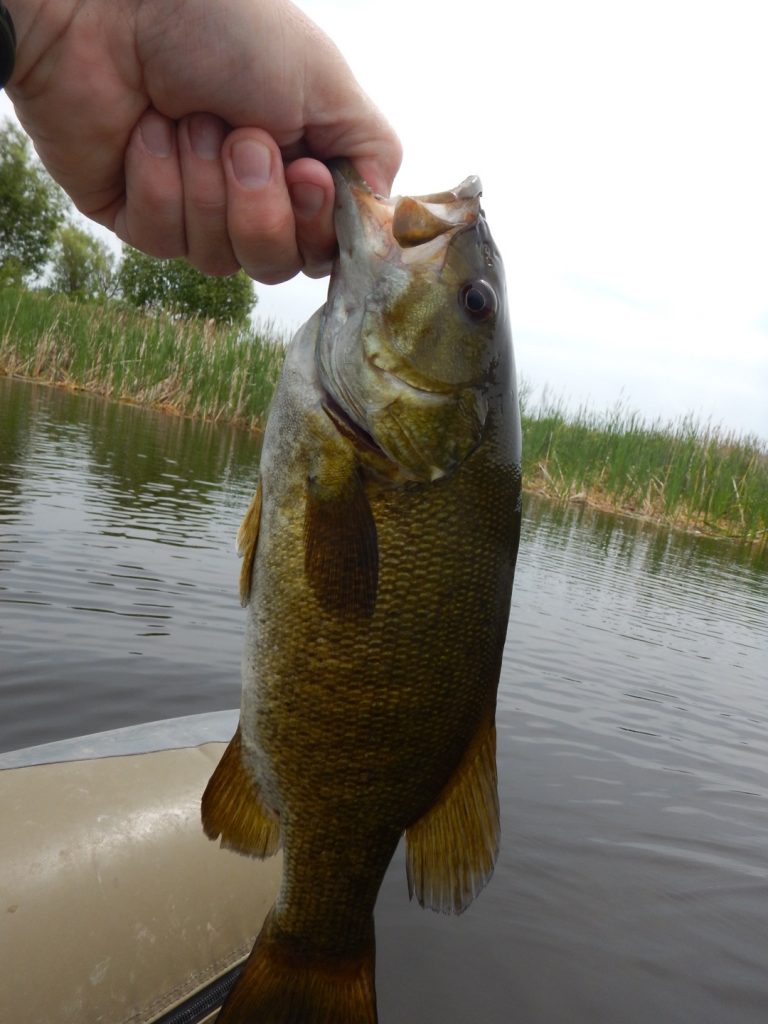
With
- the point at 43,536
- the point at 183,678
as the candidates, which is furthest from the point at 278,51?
the point at 43,536

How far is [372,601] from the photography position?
1618 millimetres

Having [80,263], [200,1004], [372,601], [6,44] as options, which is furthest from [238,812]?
[80,263]

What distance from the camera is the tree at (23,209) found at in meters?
39.5

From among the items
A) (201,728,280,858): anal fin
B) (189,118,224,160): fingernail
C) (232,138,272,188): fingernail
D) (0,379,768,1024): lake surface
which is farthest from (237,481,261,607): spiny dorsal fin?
(0,379,768,1024): lake surface

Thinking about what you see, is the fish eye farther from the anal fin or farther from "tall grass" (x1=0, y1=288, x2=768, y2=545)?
"tall grass" (x1=0, y1=288, x2=768, y2=545)

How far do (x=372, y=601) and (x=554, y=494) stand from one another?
678 inches

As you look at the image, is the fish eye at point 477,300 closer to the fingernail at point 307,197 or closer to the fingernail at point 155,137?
the fingernail at point 307,197

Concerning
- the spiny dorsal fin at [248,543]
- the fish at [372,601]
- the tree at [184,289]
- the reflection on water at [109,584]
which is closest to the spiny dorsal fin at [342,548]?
the fish at [372,601]

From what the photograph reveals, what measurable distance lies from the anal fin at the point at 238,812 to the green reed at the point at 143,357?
16152 mm

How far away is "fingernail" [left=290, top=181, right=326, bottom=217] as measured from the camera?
1877mm

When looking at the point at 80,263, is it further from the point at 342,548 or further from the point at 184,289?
the point at 342,548

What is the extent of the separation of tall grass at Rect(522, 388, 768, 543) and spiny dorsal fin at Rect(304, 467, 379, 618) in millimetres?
16369

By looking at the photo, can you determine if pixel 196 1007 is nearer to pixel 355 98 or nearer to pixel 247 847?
pixel 247 847

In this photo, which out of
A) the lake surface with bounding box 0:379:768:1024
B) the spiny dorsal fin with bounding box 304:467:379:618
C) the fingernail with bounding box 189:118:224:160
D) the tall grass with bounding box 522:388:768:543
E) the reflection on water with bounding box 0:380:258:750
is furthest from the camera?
the tall grass with bounding box 522:388:768:543
